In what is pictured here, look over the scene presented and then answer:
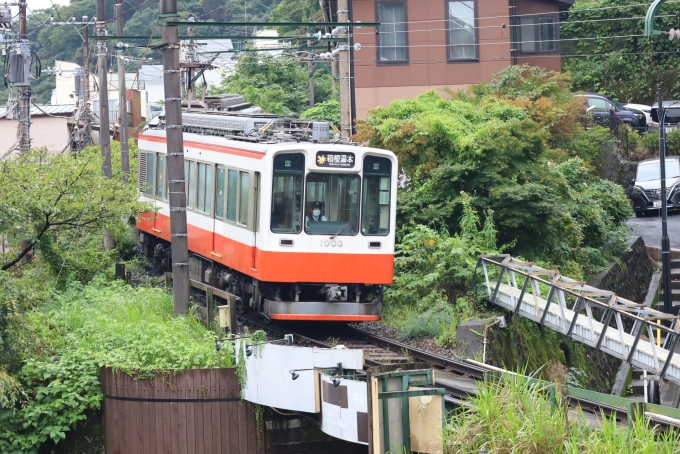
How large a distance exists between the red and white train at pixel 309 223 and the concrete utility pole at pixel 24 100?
234 inches

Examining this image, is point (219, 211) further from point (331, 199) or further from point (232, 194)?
point (331, 199)

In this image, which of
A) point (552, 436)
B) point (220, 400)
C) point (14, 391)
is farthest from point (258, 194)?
point (552, 436)

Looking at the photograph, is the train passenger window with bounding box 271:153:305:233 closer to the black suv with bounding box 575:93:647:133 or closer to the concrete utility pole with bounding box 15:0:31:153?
the concrete utility pole with bounding box 15:0:31:153

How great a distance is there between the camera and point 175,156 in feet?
41.2

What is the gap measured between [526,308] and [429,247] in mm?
2319

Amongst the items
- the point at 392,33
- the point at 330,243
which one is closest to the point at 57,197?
the point at 330,243

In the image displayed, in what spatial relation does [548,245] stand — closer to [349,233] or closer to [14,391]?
[349,233]

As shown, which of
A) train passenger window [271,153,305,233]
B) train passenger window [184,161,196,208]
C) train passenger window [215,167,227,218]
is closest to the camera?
train passenger window [271,153,305,233]

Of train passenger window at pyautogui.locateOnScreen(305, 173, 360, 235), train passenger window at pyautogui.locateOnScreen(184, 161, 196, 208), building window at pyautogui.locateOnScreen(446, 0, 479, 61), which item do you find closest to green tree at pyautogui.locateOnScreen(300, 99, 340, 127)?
building window at pyautogui.locateOnScreen(446, 0, 479, 61)

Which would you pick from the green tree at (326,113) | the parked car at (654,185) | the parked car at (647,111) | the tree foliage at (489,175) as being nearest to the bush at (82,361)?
the tree foliage at (489,175)

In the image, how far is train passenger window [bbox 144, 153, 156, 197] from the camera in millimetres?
19047

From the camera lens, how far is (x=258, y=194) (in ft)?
42.9

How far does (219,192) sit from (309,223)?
2249 millimetres

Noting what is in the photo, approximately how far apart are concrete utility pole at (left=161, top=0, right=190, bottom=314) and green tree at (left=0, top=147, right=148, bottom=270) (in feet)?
8.54
